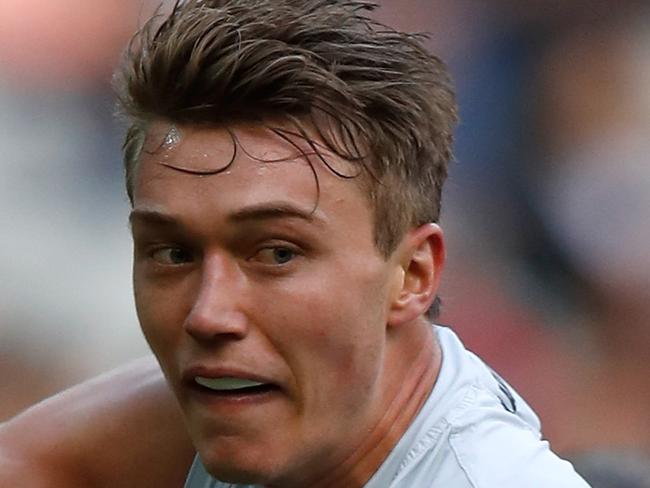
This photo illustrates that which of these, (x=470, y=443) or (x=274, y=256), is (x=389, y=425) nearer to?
(x=470, y=443)

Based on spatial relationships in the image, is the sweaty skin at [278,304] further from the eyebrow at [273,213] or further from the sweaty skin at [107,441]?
the sweaty skin at [107,441]

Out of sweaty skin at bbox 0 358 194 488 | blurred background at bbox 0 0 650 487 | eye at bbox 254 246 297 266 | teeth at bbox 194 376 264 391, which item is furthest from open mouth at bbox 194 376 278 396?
blurred background at bbox 0 0 650 487

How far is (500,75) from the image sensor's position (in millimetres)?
3332

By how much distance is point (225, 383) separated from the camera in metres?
1.50

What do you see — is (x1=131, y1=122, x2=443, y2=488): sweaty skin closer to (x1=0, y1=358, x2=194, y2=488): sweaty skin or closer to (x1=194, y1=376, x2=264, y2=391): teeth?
(x1=194, y1=376, x2=264, y2=391): teeth

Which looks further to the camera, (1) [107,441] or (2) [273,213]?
(1) [107,441]

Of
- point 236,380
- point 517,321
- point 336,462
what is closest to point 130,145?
point 236,380

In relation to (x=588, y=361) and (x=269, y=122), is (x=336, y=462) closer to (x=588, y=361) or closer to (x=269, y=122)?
(x=269, y=122)

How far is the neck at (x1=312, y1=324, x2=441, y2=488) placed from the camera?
1.65 metres

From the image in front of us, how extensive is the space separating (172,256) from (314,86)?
0.87ft

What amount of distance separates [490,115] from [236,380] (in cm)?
198

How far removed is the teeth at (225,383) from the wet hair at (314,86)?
0.23 meters

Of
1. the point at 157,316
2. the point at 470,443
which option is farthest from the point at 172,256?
the point at 470,443

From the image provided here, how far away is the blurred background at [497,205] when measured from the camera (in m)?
3.18
